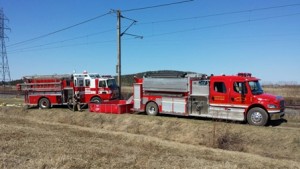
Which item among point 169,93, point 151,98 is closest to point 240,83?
point 169,93

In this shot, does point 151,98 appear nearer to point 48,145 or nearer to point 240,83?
point 240,83

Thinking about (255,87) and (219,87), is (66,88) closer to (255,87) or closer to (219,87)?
(219,87)

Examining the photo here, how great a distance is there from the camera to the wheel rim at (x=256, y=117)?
16.3 m

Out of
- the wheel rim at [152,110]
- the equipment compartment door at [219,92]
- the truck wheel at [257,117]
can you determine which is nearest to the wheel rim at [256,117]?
the truck wheel at [257,117]

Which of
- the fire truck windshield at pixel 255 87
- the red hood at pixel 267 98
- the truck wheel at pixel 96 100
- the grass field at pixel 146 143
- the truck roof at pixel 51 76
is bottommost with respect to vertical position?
the grass field at pixel 146 143

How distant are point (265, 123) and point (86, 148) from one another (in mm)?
9428

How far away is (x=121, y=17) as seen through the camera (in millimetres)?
27391

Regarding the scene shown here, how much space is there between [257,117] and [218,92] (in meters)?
2.46

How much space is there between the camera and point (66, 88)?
2542cm

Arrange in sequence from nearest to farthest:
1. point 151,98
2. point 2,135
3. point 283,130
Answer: point 2,135 → point 283,130 → point 151,98

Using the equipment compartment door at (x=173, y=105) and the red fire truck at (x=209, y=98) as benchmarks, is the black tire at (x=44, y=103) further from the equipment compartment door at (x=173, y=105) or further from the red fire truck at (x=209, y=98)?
the equipment compartment door at (x=173, y=105)

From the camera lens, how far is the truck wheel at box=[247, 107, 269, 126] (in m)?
16.2

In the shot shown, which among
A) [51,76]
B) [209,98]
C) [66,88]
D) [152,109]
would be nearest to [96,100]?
[66,88]

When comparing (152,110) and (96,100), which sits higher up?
(96,100)
